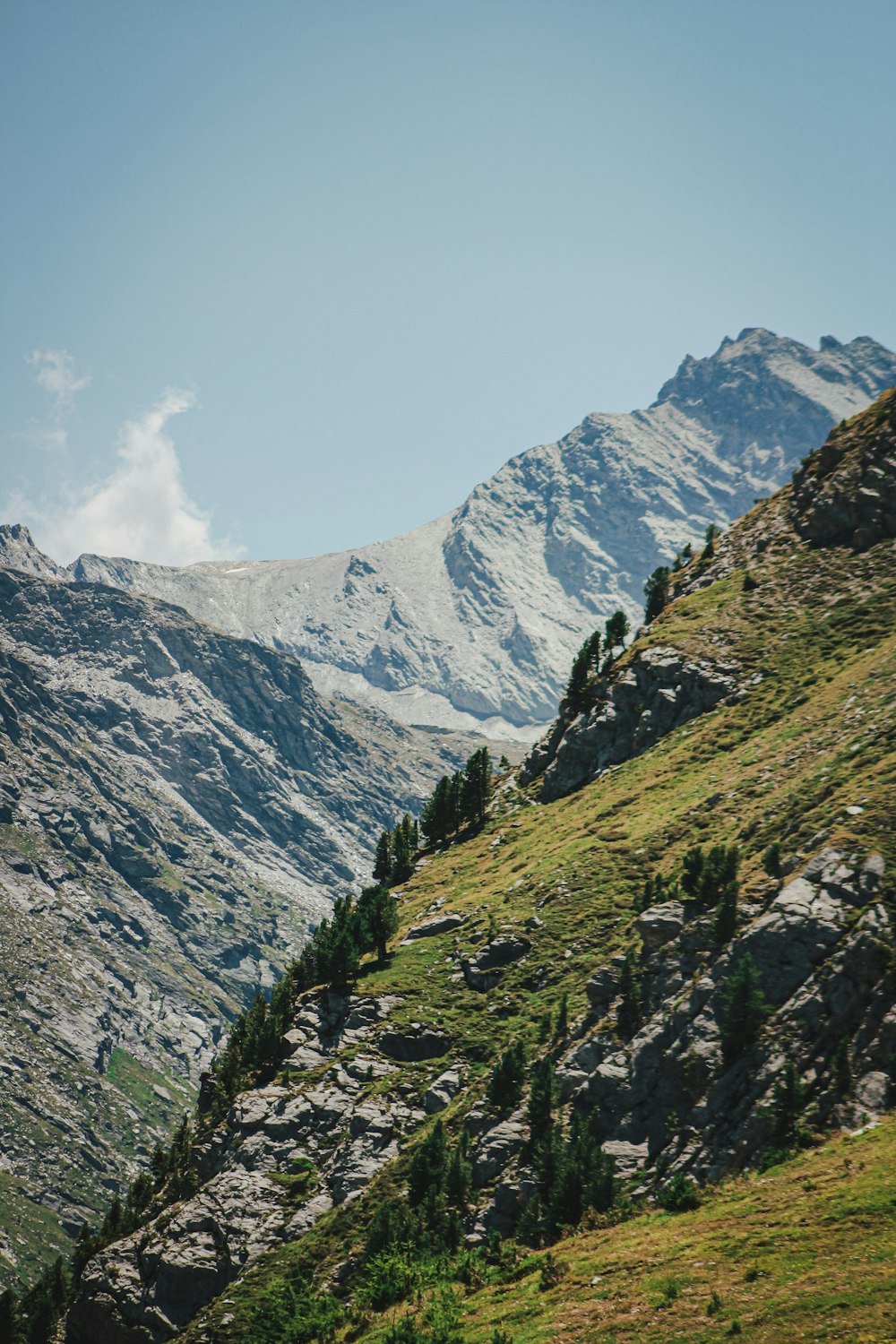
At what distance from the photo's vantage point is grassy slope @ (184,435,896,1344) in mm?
32812

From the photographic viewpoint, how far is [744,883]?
72.6 meters

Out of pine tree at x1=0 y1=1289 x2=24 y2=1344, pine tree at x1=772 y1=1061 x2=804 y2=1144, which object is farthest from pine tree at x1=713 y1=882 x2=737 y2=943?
pine tree at x1=0 y1=1289 x2=24 y2=1344

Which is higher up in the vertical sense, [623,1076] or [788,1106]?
[788,1106]

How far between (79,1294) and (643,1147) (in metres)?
56.4

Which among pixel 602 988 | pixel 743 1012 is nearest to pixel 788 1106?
pixel 743 1012

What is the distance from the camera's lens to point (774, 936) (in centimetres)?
6259

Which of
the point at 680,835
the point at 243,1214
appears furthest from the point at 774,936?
the point at 243,1214

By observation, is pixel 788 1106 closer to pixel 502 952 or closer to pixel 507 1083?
pixel 507 1083

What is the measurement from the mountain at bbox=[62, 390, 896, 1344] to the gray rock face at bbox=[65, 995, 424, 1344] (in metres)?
0.26

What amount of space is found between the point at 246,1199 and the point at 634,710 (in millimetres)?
77209

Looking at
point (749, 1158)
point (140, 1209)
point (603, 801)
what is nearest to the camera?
point (749, 1158)

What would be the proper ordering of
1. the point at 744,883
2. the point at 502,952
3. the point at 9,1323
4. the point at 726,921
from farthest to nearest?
1. the point at 9,1323
2. the point at 502,952
3. the point at 744,883
4. the point at 726,921

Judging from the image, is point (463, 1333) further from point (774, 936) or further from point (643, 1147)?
point (774, 936)

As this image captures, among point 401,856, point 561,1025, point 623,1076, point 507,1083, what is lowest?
point 623,1076
